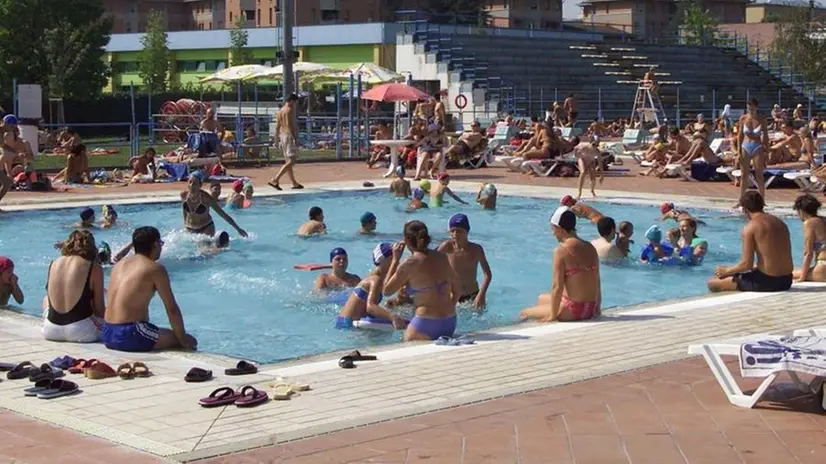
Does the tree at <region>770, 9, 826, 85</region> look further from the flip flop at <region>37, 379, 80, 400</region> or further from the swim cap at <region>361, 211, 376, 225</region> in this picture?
the flip flop at <region>37, 379, 80, 400</region>

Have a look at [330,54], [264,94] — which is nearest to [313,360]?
[264,94]

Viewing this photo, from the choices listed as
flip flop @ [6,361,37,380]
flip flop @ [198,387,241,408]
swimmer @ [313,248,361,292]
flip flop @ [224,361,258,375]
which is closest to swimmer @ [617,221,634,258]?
swimmer @ [313,248,361,292]

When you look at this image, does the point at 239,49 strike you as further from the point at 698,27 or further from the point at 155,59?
the point at 698,27

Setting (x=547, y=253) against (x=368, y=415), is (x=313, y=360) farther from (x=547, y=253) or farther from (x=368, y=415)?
(x=547, y=253)

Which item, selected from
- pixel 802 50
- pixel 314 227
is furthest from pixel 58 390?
pixel 802 50

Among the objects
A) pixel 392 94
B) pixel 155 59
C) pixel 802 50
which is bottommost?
pixel 392 94

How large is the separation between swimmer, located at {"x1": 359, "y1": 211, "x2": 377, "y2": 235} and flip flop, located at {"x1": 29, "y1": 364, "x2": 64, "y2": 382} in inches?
298

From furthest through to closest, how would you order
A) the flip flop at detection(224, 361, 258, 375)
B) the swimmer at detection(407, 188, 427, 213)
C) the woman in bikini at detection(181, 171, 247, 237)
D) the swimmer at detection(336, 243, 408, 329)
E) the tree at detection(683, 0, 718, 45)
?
the tree at detection(683, 0, 718, 45)
the swimmer at detection(407, 188, 427, 213)
the woman in bikini at detection(181, 171, 247, 237)
the swimmer at detection(336, 243, 408, 329)
the flip flop at detection(224, 361, 258, 375)

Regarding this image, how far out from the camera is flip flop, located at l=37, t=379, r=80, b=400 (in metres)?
6.29

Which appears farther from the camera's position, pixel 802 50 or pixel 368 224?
pixel 802 50

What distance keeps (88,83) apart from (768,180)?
2662 cm

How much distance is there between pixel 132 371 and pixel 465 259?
153 inches

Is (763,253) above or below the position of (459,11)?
below

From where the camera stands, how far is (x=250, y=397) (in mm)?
6184
